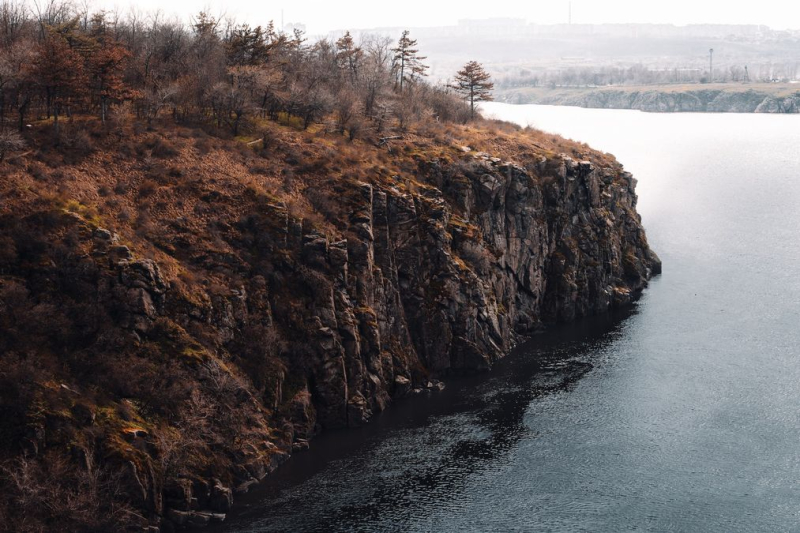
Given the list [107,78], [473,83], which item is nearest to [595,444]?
[107,78]

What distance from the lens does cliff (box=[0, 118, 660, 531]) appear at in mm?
59438

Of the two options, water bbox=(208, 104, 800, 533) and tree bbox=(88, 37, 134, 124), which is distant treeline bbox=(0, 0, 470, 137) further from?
water bbox=(208, 104, 800, 533)

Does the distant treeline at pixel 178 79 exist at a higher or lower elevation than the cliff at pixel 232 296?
higher

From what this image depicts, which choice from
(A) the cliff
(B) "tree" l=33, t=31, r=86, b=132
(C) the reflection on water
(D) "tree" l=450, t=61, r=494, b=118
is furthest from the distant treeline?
(C) the reflection on water

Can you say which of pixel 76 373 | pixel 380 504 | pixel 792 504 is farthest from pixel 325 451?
pixel 792 504

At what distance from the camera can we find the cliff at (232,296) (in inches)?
2340

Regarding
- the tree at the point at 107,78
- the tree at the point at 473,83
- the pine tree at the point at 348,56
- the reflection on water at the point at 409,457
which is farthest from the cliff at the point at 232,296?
the pine tree at the point at 348,56

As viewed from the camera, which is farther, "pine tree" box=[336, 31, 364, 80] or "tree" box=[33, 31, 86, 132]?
"pine tree" box=[336, 31, 364, 80]

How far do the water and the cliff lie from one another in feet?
14.9

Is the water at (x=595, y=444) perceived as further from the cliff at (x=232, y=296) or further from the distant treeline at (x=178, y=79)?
the distant treeline at (x=178, y=79)

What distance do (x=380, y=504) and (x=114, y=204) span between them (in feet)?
123

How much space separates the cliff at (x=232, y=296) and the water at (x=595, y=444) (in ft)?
14.9

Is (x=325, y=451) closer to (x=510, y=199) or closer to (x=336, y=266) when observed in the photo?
(x=336, y=266)

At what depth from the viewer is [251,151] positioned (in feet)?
312
